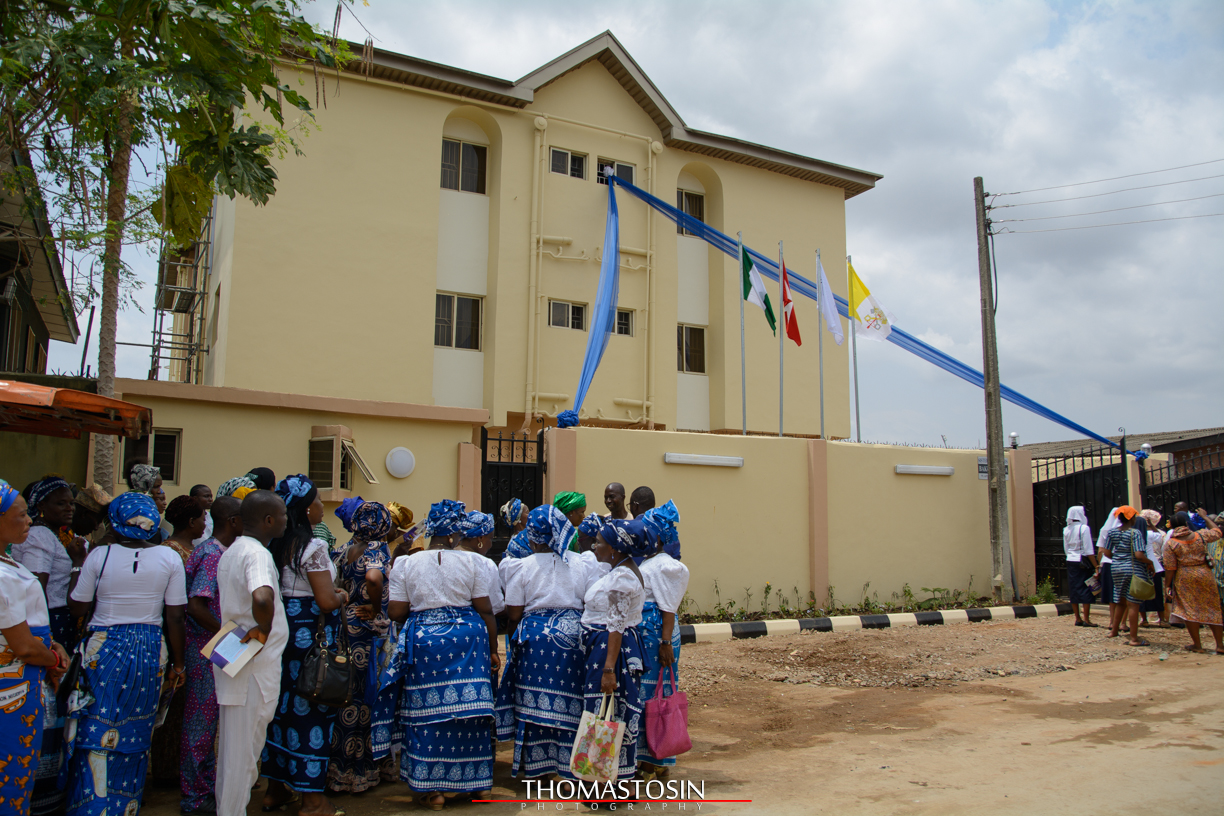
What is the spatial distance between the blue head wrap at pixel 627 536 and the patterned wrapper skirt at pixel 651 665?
0.42 m

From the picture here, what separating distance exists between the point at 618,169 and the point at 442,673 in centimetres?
1373

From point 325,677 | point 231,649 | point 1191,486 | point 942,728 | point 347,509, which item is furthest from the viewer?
point 1191,486

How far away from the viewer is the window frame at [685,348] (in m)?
17.4

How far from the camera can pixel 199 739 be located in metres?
4.56

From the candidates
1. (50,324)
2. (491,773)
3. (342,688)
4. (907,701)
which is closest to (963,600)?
(907,701)

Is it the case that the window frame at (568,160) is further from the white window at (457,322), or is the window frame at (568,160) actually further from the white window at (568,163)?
the white window at (457,322)

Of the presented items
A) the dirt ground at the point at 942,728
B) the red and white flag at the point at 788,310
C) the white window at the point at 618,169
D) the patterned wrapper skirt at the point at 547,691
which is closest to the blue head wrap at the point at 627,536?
the patterned wrapper skirt at the point at 547,691

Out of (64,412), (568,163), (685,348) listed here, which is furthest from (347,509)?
(685,348)

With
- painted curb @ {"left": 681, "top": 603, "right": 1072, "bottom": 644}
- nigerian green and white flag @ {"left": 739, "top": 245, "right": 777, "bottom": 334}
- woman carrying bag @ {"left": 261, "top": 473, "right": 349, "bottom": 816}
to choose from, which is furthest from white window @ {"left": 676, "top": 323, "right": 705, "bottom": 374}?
woman carrying bag @ {"left": 261, "top": 473, "right": 349, "bottom": 816}

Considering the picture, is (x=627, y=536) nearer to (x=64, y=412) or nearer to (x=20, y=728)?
(x=20, y=728)

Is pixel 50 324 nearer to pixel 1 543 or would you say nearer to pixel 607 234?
pixel 607 234

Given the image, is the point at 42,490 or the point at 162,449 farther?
the point at 162,449

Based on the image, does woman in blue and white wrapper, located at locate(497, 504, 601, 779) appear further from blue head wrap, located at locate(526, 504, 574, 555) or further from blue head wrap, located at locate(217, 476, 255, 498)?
blue head wrap, located at locate(217, 476, 255, 498)

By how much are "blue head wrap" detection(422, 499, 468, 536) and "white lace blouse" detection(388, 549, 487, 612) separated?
0.11m
